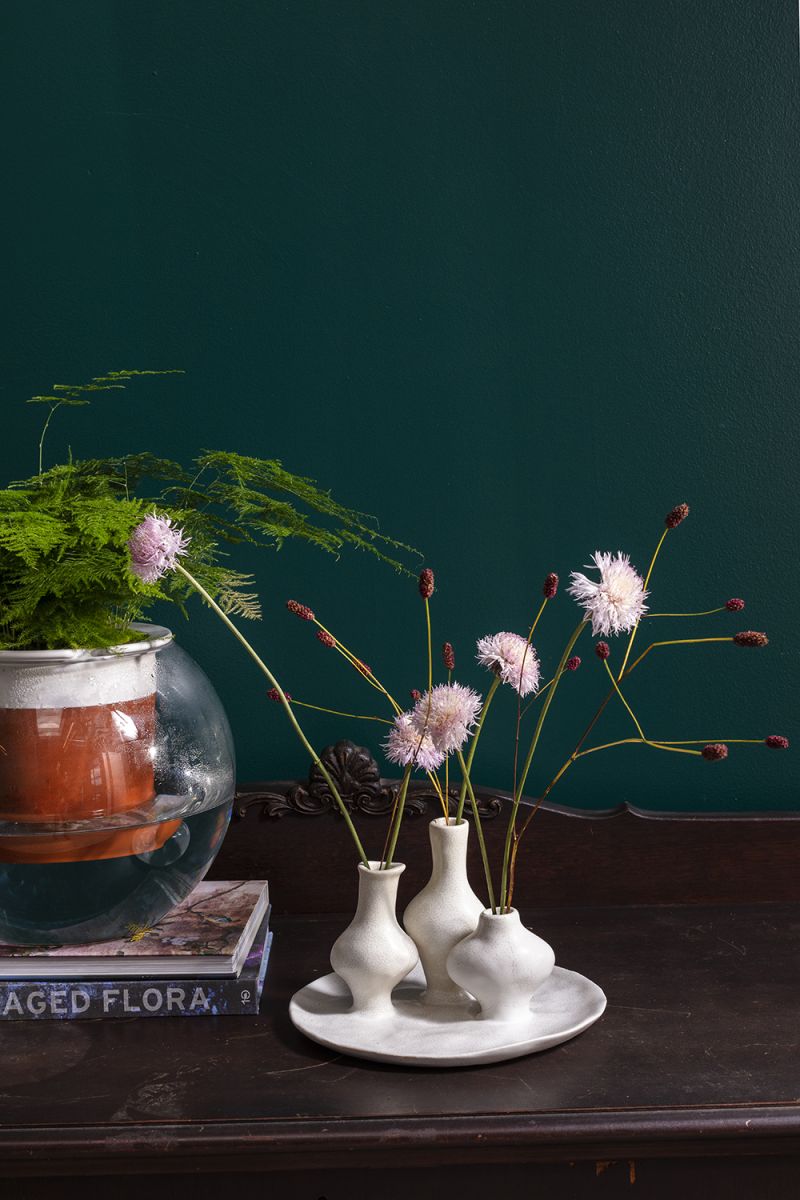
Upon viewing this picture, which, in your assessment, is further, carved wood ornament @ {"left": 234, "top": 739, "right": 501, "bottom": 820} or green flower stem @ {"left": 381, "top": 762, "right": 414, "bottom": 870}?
carved wood ornament @ {"left": 234, "top": 739, "right": 501, "bottom": 820}

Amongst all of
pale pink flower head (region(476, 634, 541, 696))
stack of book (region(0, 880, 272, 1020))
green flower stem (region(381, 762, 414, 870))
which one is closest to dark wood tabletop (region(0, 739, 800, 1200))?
stack of book (region(0, 880, 272, 1020))

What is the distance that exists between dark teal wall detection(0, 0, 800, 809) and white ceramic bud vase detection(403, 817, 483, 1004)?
32 centimetres

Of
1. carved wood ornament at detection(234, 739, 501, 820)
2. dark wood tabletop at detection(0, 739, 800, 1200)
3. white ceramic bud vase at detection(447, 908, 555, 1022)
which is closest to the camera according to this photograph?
Result: dark wood tabletop at detection(0, 739, 800, 1200)

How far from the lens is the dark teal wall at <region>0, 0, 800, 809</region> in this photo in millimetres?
1209

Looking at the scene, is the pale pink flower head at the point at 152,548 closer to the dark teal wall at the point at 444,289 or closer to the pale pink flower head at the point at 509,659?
the pale pink flower head at the point at 509,659

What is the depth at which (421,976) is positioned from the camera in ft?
3.28

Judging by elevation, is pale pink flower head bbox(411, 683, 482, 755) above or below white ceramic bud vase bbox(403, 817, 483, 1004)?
above

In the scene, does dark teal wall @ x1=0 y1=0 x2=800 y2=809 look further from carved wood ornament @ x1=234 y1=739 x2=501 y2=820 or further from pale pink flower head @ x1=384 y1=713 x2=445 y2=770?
pale pink flower head @ x1=384 y1=713 x2=445 y2=770

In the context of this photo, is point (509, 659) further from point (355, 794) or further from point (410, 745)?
point (355, 794)

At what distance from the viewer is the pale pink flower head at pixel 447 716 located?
2.96 feet

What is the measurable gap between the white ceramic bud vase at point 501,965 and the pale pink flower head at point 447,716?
0.46ft

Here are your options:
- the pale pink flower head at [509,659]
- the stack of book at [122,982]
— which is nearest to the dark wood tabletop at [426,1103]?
the stack of book at [122,982]

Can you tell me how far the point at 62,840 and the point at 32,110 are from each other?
0.80 meters

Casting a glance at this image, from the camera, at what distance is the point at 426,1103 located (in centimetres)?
78
